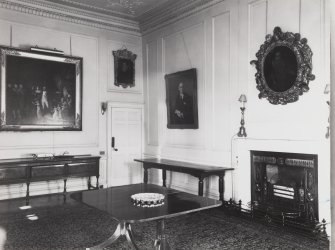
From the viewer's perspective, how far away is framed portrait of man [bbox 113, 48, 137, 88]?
8.10 metres

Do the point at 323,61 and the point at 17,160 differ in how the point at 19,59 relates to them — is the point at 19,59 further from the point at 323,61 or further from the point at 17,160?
the point at 323,61

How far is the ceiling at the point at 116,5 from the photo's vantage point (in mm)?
7129

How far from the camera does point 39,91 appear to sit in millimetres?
6914

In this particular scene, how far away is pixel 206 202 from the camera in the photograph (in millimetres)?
3512

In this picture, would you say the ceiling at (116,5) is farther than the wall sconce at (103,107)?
No

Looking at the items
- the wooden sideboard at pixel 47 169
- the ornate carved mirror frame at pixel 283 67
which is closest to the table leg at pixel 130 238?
the ornate carved mirror frame at pixel 283 67

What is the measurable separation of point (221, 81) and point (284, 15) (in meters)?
1.67

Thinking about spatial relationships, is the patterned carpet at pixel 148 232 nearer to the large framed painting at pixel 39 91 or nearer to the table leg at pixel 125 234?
the table leg at pixel 125 234

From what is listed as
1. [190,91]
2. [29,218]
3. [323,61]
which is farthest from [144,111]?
[323,61]

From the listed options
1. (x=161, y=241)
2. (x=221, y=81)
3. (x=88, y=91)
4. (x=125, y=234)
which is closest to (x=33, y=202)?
(x=88, y=91)

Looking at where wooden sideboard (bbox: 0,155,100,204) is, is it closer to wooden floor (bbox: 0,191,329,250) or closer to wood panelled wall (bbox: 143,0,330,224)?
wooden floor (bbox: 0,191,329,250)

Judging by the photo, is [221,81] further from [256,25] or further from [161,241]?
[161,241]

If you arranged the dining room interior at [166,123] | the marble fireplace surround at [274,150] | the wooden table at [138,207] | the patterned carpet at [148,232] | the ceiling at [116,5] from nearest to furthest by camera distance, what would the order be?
the wooden table at [138,207], the patterned carpet at [148,232], the dining room interior at [166,123], the marble fireplace surround at [274,150], the ceiling at [116,5]

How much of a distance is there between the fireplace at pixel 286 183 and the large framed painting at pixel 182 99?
1.81 m
